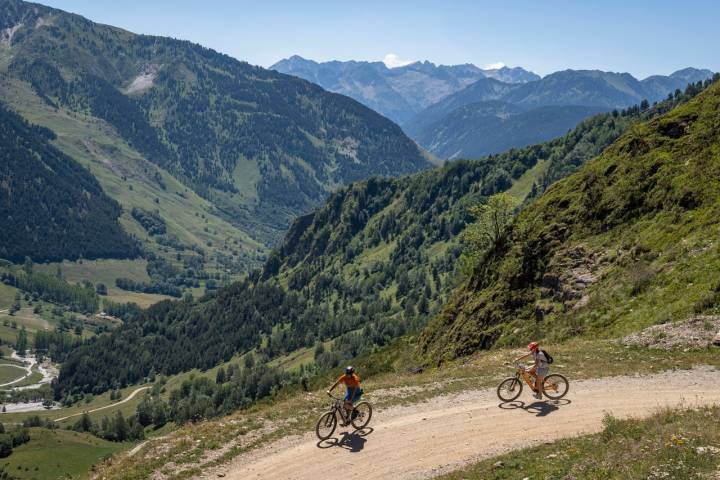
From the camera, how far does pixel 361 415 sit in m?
32.2

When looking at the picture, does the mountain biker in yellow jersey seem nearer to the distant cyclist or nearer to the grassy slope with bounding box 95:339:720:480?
the grassy slope with bounding box 95:339:720:480

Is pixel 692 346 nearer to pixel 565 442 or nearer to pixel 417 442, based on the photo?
pixel 565 442

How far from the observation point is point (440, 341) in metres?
79.6

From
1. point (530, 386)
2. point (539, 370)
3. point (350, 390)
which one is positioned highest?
point (350, 390)

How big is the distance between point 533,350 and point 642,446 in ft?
37.9

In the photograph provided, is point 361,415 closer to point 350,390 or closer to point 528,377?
point 350,390

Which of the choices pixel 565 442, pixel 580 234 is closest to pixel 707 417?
pixel 565 442

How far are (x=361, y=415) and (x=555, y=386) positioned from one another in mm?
12193

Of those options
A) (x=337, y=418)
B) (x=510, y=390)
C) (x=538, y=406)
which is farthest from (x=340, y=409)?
(x=538, y=406)

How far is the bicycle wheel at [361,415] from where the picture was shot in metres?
32.0

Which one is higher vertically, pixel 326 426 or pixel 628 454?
pixel 628 454

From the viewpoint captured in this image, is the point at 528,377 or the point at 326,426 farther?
the point at 528,377

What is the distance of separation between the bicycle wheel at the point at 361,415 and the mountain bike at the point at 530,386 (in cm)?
863

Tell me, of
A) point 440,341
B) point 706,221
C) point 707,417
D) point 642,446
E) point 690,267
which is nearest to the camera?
point 642,446
